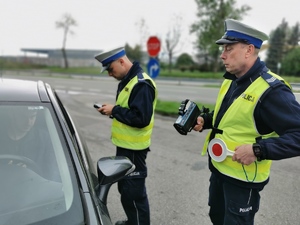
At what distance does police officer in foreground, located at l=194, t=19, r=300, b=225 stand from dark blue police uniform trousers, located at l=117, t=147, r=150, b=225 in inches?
32.4

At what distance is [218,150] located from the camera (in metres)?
1.84

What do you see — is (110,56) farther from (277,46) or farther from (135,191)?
(277,46)

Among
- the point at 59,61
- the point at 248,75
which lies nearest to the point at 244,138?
the point at 248,75

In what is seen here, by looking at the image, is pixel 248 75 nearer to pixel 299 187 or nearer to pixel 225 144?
pixel 225 144

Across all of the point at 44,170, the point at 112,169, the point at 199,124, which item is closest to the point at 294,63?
the point at 199,124

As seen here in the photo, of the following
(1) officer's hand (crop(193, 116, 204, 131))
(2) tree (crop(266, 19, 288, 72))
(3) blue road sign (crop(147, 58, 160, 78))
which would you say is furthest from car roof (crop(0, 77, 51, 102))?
(2) tree (crop(266, 19, 288, 72))

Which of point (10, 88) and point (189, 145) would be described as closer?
point (10, 88)

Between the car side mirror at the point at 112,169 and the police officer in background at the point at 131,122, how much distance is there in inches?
→ 24.7

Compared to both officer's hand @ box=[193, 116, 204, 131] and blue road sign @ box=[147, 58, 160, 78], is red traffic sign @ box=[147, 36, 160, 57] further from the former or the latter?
officer's hand @ box=[193, 116, 204, 131]

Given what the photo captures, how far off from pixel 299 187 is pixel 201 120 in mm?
2328

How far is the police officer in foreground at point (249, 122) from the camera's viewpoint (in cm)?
158

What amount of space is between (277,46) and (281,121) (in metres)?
36.5

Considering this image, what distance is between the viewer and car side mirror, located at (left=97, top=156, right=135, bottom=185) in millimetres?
1650

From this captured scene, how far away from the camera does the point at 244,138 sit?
174 cm
